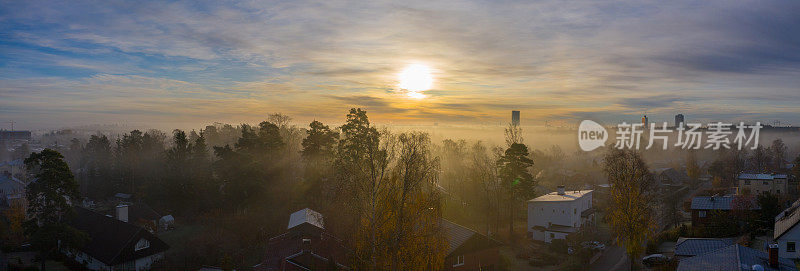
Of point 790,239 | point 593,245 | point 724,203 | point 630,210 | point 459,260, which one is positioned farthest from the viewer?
point 724,203

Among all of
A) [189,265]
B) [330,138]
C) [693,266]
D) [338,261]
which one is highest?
[330,138]

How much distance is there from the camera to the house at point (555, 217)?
37562mm

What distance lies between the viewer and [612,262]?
102 ft

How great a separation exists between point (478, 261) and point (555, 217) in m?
15.9

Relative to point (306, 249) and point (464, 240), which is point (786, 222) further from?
point (306, 249)

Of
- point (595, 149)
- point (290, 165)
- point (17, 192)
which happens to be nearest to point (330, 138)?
point (290, 165)

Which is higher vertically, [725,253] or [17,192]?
[725,253]

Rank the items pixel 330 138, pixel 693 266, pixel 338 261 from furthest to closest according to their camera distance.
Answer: pixel 330 138
pixel 338 261
pixel 693 266

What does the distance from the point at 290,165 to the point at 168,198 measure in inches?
518

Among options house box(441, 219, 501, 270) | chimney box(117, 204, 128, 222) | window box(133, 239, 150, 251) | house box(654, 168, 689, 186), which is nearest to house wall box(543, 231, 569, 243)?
house box(441, 219, 501, 270)

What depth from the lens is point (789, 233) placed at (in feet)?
88.6

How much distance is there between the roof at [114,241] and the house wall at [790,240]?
1702 inches

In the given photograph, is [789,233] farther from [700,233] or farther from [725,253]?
[725,253]

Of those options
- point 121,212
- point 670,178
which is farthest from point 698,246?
point 670,178
